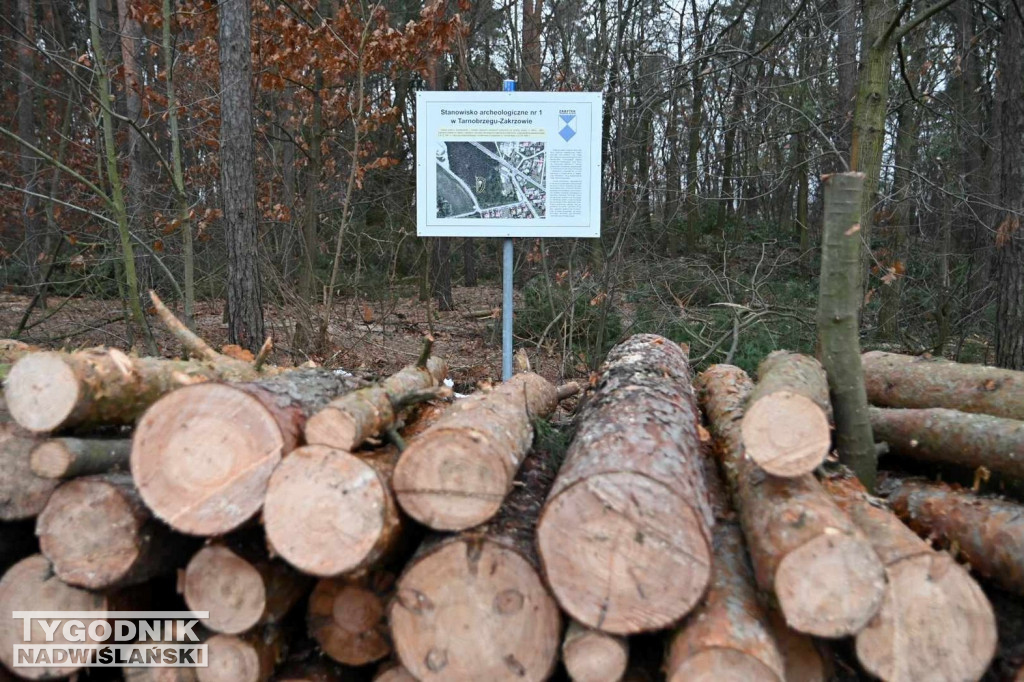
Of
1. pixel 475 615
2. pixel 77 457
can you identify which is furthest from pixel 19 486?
pixel 475 615

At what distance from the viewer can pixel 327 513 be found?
2539 mm

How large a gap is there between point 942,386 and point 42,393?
427 cm

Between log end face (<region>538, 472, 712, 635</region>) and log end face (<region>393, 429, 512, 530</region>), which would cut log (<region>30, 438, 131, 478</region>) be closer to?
log end face (<region>393, 429, 512, 530</region>)

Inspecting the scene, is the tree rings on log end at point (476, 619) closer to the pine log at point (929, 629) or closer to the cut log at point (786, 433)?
the cut log at point (786, 433)

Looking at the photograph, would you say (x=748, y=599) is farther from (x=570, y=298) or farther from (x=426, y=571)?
(x=570, y=298)

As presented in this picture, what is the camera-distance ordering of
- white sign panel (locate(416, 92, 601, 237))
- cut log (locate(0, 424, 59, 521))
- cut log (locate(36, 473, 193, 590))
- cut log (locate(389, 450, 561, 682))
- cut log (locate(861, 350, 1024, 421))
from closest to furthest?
1. cut log (locate(389, 450, 561, 682))
2. cut log (locate(36, 473, 193, 590))
3. cut log (locate(0, 424, 59, 521))
4. cut log (locate(861, 350, 1024, 421))
5. white sign panel (locate(416, 92, 601, 237))

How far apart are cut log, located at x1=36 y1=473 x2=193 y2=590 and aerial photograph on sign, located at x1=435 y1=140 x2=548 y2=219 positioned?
11.3 feet

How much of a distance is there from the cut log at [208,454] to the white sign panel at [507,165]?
10.3 ft

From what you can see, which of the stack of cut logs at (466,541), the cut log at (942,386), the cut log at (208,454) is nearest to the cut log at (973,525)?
the stack of cut logs at (466,541)

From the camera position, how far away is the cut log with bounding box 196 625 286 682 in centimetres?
270

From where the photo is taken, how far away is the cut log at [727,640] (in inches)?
89.0

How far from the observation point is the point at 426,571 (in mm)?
2568

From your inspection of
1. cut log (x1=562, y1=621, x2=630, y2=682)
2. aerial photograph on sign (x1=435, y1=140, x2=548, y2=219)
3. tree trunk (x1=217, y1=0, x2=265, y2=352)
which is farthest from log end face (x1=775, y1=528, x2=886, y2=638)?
tree trunk (x1=217, y1=0, x2=265, y2=352)

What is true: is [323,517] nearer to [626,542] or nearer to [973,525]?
[626,542]
